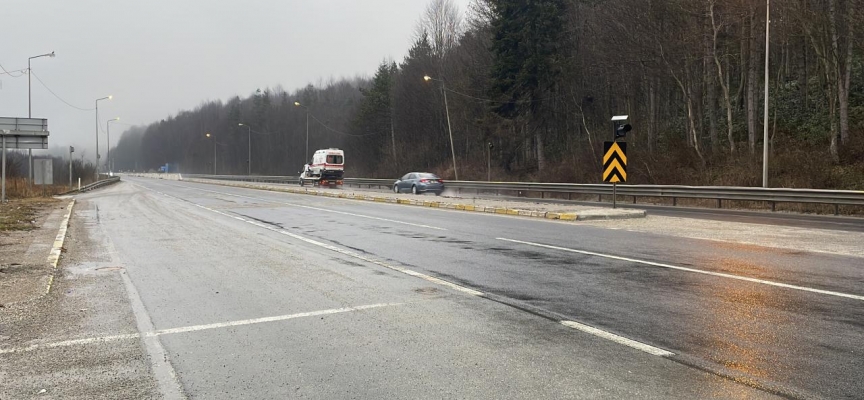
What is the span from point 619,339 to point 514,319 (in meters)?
1.12

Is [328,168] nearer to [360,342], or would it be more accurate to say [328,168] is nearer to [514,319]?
[514,319]

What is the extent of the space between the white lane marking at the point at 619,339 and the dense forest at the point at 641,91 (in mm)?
23257

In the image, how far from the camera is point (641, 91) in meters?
38.3

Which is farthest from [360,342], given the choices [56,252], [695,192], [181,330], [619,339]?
[695,192]

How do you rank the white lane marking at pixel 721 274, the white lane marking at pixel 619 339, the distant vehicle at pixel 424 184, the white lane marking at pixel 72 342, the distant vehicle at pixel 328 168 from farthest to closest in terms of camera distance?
the distant vehicle at pixel 328 168 < the distant vehicle at pixel 424 184 < the white lane marking at pixel 721 274 < the white lane marking at pixel 72 342 < the white lane marking at pixel 619 339

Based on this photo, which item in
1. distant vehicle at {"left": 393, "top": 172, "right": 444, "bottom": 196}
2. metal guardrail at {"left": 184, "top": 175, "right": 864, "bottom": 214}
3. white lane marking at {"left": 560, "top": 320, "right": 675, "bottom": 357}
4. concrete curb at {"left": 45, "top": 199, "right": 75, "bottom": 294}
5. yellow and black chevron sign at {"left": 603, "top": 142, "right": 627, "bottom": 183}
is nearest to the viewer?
white lane marking at {"left": 560, "top": 320, "right": 675, "bottom": 357}

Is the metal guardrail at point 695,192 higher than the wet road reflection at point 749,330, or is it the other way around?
the metal guardrail at point 695,192

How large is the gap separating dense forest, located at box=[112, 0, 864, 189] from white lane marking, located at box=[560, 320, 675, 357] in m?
23.3

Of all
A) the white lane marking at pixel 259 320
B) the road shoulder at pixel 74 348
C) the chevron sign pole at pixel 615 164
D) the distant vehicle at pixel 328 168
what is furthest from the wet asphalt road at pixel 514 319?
the distant vehicle at pixel 328 168

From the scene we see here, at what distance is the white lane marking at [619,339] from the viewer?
4.62m

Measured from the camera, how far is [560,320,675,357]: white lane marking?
4.62 meters

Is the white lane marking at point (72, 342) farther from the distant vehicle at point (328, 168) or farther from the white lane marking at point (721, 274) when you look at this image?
the distant vehicle at point (328, 168)

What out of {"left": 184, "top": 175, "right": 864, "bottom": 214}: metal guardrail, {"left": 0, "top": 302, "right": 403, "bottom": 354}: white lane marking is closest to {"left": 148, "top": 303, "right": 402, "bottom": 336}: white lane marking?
{"left": 0, "top": 302, "right": 403, "bottom": 354}: white lane marking

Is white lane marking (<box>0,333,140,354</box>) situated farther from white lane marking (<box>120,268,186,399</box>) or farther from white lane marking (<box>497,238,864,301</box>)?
white lane marking (<box>497,238,864,301</box>)
